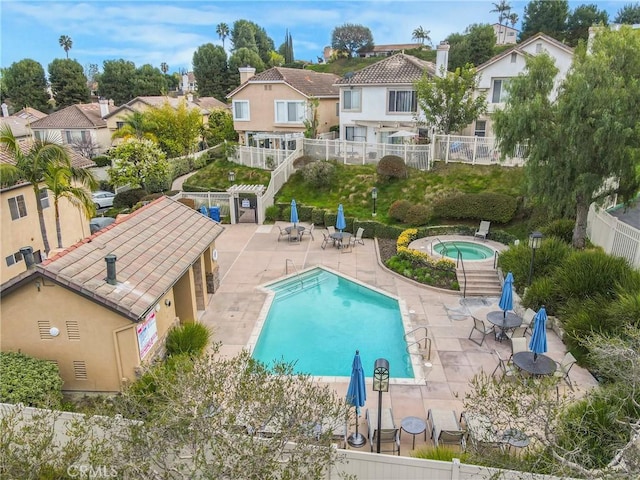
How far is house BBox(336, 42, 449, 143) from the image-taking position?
33562mm

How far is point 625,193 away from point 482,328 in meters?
8.10

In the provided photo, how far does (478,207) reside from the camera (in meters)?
23.6

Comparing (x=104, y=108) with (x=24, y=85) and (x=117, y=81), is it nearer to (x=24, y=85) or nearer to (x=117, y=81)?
(x=117, y=81)

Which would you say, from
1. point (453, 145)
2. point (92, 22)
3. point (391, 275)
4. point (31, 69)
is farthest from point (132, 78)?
point (391, 275)

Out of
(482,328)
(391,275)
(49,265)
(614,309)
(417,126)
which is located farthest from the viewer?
(417,126)

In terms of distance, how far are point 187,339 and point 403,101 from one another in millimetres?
26616

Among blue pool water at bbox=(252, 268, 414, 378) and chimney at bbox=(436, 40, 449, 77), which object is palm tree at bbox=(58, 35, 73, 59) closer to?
chimney at bbox=(436, 40, 449, 77)

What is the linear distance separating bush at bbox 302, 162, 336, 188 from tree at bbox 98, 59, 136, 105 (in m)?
60.9

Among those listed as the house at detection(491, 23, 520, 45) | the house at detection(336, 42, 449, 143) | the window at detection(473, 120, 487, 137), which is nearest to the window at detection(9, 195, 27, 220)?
the house at detection(336, 42, 449, 143)

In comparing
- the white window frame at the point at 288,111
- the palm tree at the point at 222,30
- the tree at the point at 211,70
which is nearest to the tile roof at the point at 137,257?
the white window frame at the point at 288,111

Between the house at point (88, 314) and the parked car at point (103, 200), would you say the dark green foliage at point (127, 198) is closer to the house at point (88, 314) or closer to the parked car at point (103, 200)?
the parked car at point (103, 200)

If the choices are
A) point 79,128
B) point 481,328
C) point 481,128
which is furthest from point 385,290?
point 79,128

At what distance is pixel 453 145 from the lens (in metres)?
27.9

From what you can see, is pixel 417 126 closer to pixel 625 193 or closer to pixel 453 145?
pixel 453 145
